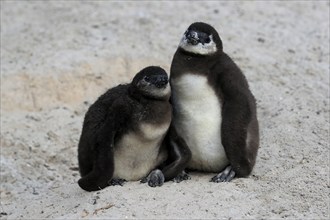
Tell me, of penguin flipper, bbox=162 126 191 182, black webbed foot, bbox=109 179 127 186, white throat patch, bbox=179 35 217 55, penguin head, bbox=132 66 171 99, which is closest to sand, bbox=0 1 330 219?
black webbed foot, bbox=109 179 127 186

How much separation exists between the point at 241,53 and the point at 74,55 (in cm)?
184

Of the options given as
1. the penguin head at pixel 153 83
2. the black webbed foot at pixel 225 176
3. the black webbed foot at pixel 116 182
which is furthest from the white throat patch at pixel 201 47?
the black webbed foot at pixel 116 182

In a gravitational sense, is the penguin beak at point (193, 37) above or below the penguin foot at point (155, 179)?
above

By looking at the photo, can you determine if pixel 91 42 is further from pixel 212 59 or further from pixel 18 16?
pixel 212 59

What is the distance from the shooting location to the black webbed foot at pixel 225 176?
5832 mm

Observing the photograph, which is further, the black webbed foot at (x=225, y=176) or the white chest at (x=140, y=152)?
the black webbed foot at (x=225, y=176)

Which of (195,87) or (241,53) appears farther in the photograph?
(241,53)

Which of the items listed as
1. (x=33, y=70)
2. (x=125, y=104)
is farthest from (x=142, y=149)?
(x=33, y=70)

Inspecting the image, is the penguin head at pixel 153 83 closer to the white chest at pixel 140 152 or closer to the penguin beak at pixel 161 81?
the penguin beak at pixel 161 81

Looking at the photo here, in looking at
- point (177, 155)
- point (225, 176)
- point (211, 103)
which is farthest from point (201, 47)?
point (225, 176)

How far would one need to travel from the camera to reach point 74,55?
29.3ft

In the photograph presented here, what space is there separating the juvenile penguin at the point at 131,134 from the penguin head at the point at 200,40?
0.32 metres

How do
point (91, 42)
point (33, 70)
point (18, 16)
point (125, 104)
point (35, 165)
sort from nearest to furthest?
point (125, 104) → point (35, 165) → point (33, 70) → point (91, 42) → point (18, 16)

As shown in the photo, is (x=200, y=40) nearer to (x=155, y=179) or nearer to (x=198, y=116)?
(x=198, y=116)
